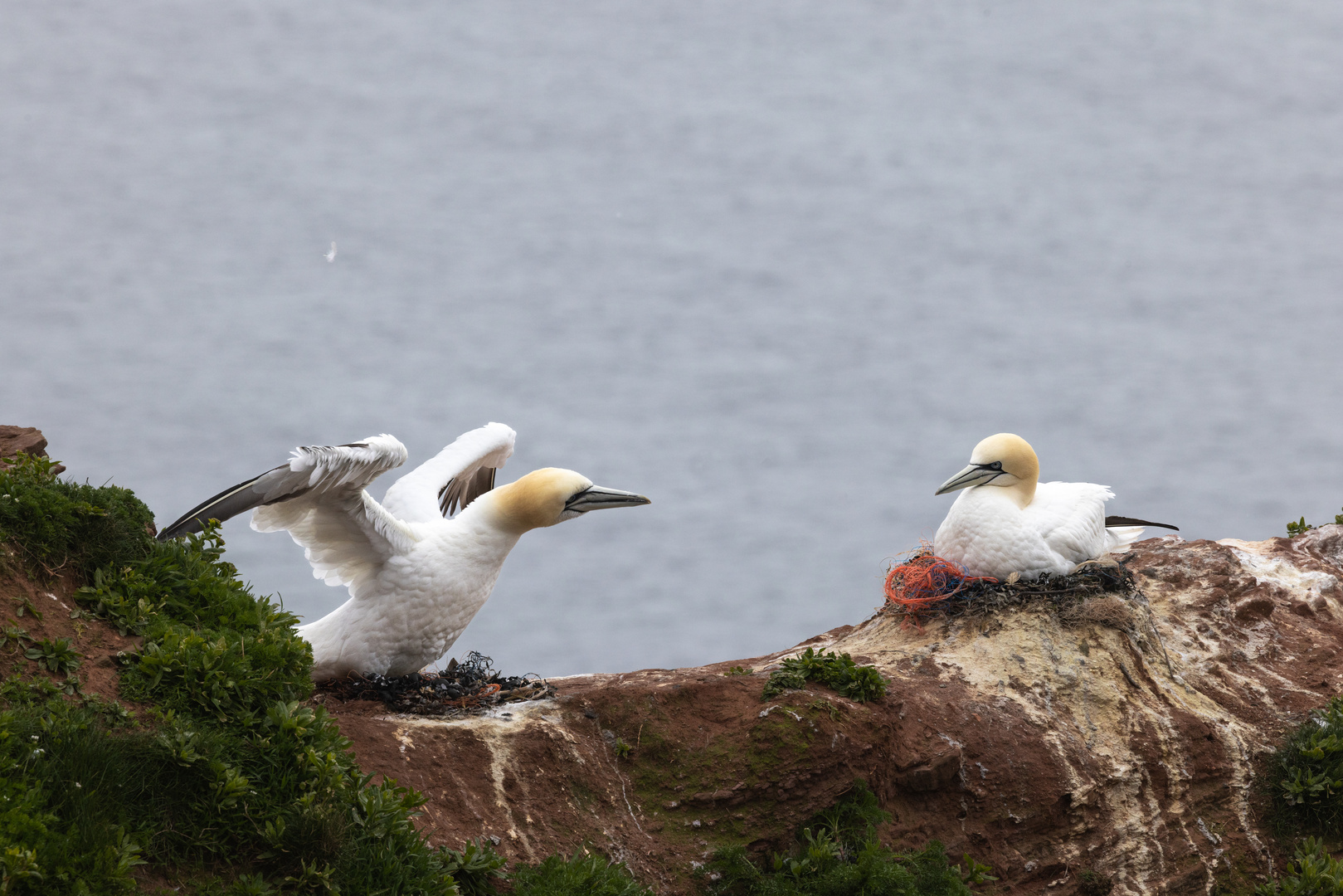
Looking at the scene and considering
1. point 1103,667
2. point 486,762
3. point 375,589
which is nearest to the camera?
point 486,762

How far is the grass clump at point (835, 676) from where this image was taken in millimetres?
7465

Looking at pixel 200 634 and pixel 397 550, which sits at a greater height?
pixel 397 550

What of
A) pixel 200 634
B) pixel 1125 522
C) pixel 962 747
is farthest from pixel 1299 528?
pixel 200 634

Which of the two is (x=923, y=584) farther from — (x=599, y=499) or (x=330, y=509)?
(x=330, y=509)

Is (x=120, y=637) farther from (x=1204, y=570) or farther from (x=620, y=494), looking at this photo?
(x=1204, y=570)

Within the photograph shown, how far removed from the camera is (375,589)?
25.7 feet

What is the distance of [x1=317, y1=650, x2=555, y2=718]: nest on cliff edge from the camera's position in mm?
7297

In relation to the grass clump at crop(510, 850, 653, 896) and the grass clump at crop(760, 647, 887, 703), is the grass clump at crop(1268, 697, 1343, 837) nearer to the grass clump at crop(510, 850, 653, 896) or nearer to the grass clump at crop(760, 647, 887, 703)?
the grass clump at crop(760, 647, 887, 703)

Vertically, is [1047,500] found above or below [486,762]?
above

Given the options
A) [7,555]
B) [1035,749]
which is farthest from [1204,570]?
[7,555]

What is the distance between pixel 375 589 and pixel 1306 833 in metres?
6.16

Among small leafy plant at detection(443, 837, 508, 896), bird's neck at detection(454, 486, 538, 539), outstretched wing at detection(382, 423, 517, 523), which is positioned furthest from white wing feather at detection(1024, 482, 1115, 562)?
small leafy plant at detection(443, 837, 508, 896)

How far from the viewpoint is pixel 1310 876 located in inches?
292

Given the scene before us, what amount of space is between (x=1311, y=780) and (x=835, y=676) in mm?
3222
